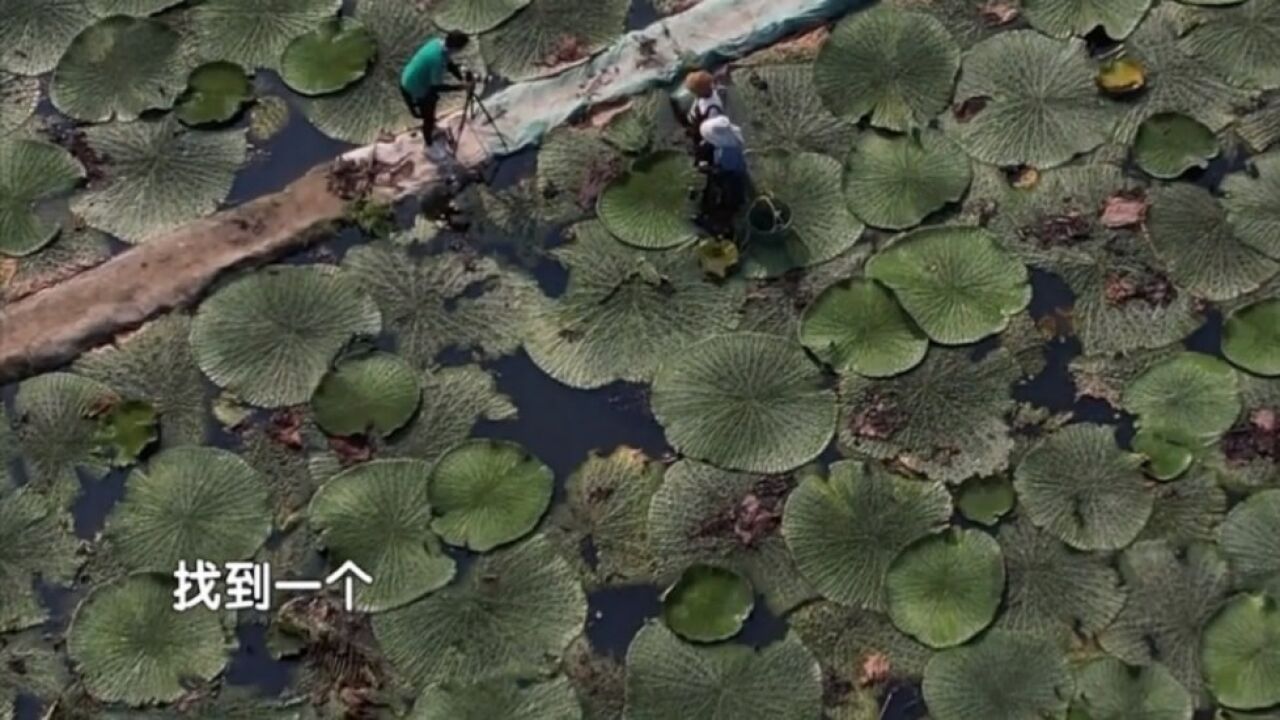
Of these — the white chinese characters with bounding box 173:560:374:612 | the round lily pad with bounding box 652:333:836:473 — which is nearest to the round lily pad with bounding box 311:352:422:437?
the white chinese characters with bounding box 173:560:374:612

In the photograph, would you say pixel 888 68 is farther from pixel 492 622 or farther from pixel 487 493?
pixel 492 622

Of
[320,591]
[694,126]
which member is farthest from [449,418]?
[694,126]

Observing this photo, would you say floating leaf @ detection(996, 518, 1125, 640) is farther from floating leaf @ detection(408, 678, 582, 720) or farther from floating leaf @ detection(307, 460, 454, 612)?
floating leaf @ detection(307, 460, 454, 612)

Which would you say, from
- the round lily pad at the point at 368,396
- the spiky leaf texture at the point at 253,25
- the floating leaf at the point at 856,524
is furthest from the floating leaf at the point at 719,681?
the spiky leaf texture at the point at 253,25

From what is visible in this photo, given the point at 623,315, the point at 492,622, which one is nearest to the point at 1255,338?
the point at 623,315

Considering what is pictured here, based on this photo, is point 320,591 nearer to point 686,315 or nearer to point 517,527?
point 517,527

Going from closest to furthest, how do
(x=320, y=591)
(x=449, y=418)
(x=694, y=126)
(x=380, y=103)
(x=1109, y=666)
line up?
(x=1109, y=666), (x=320, y=591), (x=449, y=418), (x=694, y=126), (x=380, y=103)

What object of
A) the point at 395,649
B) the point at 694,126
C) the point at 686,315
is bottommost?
the point at 395,649
